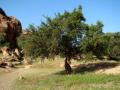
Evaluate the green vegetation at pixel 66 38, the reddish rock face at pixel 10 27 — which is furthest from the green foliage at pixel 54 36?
the reddish rock face at pixel 10 27

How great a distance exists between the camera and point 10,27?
101125 millimetres

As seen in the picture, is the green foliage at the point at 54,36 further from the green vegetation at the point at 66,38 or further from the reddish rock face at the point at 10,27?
the reddish rock face at the point at 10,27

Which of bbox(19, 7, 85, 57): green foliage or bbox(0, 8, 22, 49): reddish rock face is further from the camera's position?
bbox(0, 8, 22, 49): reddish rock face

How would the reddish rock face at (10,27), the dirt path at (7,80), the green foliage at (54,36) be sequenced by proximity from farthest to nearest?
the reddish rock face at (10,27)
the green foliage at (54,36)
the dirt path at (7,80)

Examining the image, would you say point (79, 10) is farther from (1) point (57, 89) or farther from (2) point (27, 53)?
(1) point (57, 89)

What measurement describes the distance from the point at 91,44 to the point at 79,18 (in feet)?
Result: 16.2

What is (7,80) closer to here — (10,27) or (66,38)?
(66,38)

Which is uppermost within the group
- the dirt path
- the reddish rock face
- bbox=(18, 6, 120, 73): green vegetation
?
the reddish rock face

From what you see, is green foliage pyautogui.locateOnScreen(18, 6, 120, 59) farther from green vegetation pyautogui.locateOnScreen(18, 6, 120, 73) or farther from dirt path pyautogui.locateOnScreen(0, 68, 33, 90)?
dirt path pyautogui.locateOnScreen(0, 68, 33, 90)

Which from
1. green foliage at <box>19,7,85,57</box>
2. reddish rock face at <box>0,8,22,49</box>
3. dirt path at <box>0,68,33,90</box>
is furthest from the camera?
reddish rock face at <box>0,8,22,49</box>

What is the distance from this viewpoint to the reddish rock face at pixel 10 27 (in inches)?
3853

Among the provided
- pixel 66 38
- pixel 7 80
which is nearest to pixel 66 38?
pixel 66 38

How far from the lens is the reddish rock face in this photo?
97.9 meters

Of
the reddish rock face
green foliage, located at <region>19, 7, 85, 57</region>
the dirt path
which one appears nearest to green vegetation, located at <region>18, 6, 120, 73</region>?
green foliage, located at <region>19, 7, 85, 57</region>
